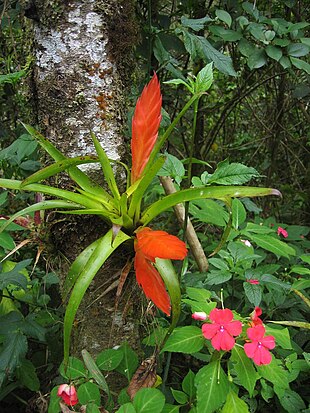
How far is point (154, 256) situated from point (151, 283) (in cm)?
7

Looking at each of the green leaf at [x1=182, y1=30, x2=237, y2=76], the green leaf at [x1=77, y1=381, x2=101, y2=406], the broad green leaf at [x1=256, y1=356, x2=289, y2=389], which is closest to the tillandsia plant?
the green leaf at [x1=77, y1=381, x2=101, y2=406]

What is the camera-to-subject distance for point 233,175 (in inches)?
39.3

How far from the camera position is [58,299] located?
4.86ft

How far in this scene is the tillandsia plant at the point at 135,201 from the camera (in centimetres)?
80

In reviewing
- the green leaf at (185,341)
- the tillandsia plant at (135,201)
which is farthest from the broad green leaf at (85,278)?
the green leaf at (185,341)

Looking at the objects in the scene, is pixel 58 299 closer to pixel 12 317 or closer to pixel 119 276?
pixel 12 317

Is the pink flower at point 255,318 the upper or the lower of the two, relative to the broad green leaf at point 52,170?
lower

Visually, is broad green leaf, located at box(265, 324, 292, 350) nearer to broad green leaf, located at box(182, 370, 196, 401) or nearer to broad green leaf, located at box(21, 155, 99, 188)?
broad green leaf, located at box(182, 370, 196, 401)

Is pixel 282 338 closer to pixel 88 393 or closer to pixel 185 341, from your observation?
pixel 185 341

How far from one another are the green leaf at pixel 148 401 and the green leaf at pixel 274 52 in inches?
42.1

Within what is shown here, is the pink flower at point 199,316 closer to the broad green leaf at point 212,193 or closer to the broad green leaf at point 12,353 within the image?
the broad green leaf at point 212,193

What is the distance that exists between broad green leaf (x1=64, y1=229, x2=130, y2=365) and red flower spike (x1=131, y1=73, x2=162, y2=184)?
0.15m

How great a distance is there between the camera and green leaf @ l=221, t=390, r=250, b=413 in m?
0.91

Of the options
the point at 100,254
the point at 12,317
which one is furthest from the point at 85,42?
the point at 12,317
